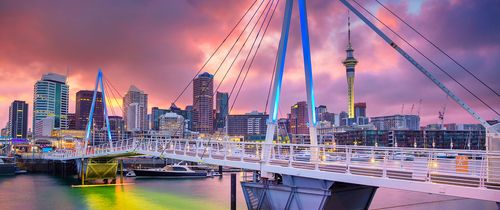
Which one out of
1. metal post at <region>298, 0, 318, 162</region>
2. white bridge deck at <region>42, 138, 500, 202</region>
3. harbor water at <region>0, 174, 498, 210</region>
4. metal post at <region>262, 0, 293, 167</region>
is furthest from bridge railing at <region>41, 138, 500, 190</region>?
harbor water at <region>0, 174, 498, 210</region>

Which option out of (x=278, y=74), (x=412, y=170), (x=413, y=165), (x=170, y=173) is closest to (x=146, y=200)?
(x=278, y=74)

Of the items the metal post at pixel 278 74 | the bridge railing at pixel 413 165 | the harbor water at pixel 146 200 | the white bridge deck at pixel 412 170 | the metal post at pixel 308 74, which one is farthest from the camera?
the harbor water at pixel 146 200

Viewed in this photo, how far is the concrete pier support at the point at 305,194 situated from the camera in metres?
23.9

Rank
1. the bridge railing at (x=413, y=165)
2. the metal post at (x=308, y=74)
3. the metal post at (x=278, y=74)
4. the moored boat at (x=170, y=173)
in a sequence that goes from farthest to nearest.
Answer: the moored boat at (x=170, y=173)
the metal post at (x=278, y=74)
the metal post at (x=308, y=74)
the bridge railing at (x=413, y=165)

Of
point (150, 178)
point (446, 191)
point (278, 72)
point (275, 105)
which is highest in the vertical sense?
point (278, 72)

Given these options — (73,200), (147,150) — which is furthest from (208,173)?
(147,150)

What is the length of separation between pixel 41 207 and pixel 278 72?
29848mm

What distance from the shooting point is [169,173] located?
85.6 metres

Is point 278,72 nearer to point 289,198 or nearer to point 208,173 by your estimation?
point 289,198

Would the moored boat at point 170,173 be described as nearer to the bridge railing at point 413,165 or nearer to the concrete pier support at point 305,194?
the bridge railing at point 413,165

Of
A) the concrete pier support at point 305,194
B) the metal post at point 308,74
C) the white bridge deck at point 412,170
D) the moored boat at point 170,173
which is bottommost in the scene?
the moored boat at point 170,173

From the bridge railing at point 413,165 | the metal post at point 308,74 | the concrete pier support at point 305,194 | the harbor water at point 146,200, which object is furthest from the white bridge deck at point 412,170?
the harbor water at point 146,200

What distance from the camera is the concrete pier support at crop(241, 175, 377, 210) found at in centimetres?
2391

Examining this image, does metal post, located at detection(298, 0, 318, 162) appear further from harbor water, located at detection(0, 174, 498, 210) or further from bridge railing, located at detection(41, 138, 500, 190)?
harbor water, located at detection(0, 174, 498, 210)
